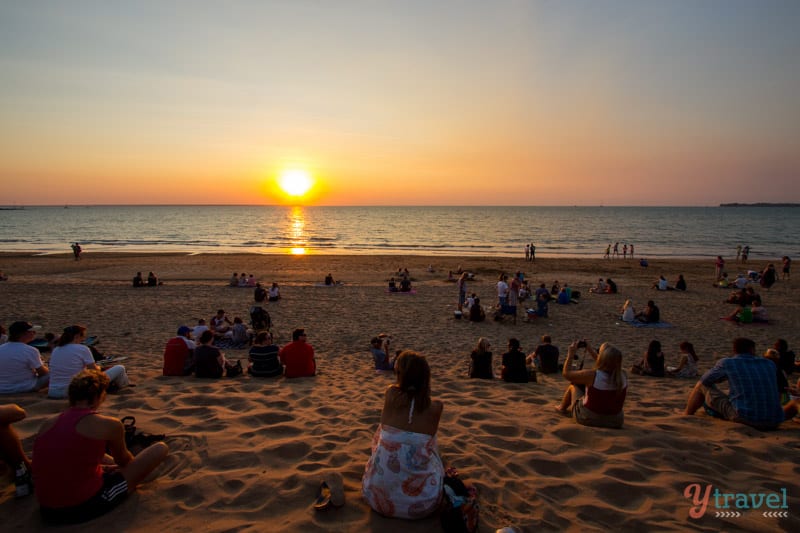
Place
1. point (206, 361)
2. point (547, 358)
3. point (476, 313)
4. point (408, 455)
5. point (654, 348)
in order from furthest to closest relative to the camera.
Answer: point (476, 313), point (547, 358), point (654, 348), point (206, 361), point (408, 455)

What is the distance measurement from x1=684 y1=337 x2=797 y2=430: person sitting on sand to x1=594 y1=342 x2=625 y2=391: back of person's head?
133 centimetres

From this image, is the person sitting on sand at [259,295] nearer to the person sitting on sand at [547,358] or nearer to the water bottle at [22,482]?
the person sitting on sand at [547,358]

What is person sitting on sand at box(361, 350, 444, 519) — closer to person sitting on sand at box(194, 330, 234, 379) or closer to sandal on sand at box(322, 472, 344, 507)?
sandal on sand at box(322, 472, 344, 507)

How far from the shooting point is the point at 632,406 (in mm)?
6238

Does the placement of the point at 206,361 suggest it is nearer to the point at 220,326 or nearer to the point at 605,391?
the point at 220,326

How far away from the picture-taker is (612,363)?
4957mm

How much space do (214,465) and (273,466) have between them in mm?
562

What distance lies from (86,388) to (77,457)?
49 centimetres

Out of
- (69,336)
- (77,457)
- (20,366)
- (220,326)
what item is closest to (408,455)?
(77,457)

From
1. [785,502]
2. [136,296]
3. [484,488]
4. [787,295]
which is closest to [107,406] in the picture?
[484,488]

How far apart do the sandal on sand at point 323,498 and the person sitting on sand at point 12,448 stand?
2362 mm

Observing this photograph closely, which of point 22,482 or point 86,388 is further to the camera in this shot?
point 22,482

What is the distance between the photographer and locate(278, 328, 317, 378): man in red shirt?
754 centimetres

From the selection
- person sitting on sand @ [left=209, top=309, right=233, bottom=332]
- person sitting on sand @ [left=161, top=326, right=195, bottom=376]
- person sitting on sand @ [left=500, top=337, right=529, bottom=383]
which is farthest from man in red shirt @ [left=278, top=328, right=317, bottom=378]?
person sitting on sand @ [left=209, top=309, right=233, bottom=332]
